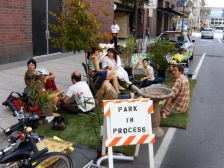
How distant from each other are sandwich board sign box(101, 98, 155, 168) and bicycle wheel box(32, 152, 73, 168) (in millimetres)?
559

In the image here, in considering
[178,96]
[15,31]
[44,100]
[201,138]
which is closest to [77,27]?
[44,100]

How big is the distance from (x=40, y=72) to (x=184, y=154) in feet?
10.8

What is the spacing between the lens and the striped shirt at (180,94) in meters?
6.17

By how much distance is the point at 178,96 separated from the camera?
6.36m

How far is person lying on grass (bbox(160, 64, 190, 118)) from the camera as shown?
6175 mm

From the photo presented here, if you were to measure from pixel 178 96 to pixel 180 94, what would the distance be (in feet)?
0.23

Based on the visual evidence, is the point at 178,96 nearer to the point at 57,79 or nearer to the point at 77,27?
the point at 77,27

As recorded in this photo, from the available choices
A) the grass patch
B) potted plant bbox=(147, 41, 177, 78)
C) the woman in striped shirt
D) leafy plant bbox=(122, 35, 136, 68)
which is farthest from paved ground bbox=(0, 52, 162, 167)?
potted plant bbox=(147, 41, 177, 78)

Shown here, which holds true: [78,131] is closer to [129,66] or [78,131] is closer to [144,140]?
[144,140]

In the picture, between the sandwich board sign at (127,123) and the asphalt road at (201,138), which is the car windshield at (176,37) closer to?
the asphalt road at (201,138)

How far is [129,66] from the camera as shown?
10.0 m

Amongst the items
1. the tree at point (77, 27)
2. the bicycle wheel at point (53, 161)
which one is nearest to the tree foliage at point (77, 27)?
the tree at point (77, 27)

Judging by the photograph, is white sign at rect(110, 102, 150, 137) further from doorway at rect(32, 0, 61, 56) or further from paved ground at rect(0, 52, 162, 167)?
doorway at rect(32, 0, 61, 56)

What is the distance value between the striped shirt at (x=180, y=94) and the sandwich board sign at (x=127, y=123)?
247 cm
